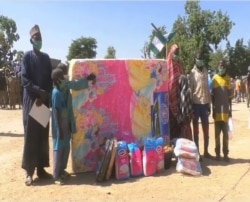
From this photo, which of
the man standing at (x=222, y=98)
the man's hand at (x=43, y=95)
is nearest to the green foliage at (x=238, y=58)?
the man standing at (x=222, y=98)

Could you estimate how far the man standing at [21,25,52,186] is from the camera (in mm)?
6383

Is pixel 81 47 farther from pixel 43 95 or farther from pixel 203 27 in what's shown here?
pixel 43 95

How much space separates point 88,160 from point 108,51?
166ft

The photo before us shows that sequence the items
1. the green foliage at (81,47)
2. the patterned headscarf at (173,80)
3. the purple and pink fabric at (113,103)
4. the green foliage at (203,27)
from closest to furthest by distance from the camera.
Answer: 1. the purple and pink fabric at (113,103)
2. the patterned headscarf at (173,80)
3. the green foliage at (203,27)
4. the green foliage at (81,47)

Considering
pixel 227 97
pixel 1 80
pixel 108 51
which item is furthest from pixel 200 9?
pixel 227 97

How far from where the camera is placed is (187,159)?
682cm

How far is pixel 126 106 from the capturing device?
711 cm

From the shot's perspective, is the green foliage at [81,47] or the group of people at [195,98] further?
the green foliage at [81,47]

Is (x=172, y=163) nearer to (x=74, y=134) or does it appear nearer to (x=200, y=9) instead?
(x=74, y=134)

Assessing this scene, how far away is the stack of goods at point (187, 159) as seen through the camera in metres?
6.69

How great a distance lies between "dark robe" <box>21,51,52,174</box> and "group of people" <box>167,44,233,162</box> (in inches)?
94.2

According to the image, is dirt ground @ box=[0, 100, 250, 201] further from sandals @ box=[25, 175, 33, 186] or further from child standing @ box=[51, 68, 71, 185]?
child standing @ box=[51, 68, 71, 185]

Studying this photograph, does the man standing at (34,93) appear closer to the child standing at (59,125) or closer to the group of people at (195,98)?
the child standing at (59,125)

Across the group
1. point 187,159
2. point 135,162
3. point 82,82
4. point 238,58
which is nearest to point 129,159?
point 135,162
